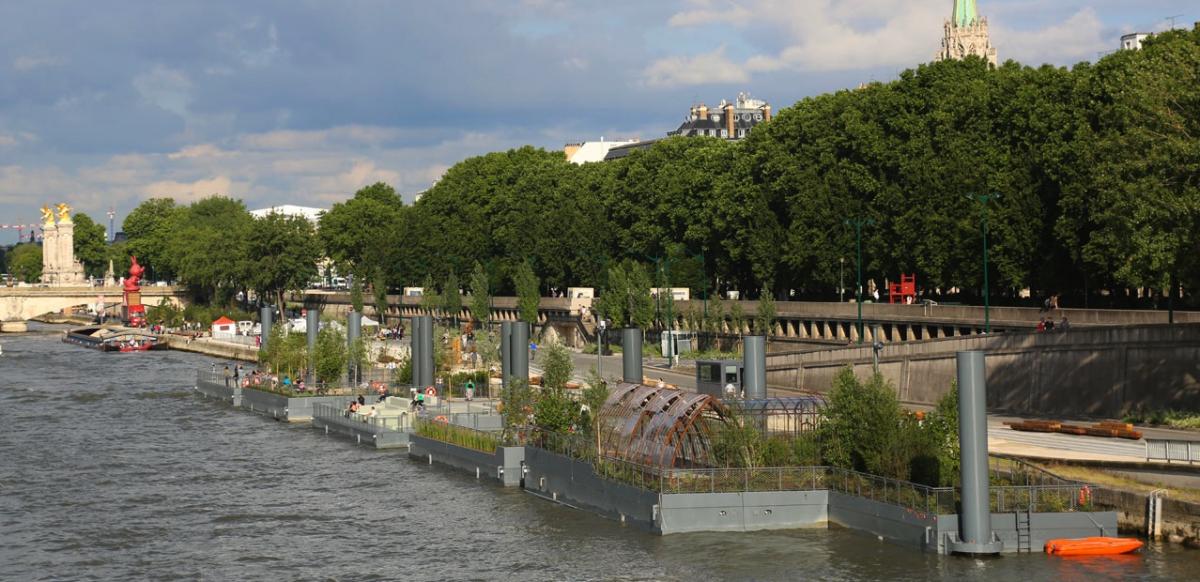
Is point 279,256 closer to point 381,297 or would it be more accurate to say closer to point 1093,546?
point 381,297

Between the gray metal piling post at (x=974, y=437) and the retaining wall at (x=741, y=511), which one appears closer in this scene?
the gray metal piling post at (x=974, y=437)

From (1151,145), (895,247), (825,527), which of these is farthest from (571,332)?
(825,527)

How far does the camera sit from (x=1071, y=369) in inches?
2525

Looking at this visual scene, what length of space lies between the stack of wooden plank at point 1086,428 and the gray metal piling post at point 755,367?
9.74m

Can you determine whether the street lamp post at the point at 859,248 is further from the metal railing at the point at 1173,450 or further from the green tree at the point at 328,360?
the metal railing at the point at 1173,450

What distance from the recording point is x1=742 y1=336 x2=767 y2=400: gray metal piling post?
2418 inches

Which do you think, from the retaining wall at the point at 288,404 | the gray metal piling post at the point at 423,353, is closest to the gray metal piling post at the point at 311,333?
the retaining wall at the point at 288,404

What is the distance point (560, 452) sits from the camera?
54406 mm

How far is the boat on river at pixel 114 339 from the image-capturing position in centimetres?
16125

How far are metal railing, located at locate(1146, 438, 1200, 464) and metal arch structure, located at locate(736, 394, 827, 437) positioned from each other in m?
10.1

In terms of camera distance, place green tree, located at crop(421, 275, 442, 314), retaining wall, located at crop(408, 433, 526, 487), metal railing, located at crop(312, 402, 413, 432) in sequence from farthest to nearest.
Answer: green tree, located at crop(421, 275, 442, 314), metal railing, located at crop(312, 402, 413, 432), retaining wall, located at crop(408, 433, 526, 487)

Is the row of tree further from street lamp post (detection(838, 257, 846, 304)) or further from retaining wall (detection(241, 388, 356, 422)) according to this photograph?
retaining wall (detection(241, 388, 356, 422))

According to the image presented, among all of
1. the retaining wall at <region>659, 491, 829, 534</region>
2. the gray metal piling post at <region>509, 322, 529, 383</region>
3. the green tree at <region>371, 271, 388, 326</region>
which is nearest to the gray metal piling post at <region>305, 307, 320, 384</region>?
the gray metal piling post at <region>509, 322, 529, 383</region>

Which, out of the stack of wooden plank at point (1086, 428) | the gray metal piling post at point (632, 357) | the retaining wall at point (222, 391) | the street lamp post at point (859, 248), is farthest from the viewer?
the retaining wall at point (222, 391)
